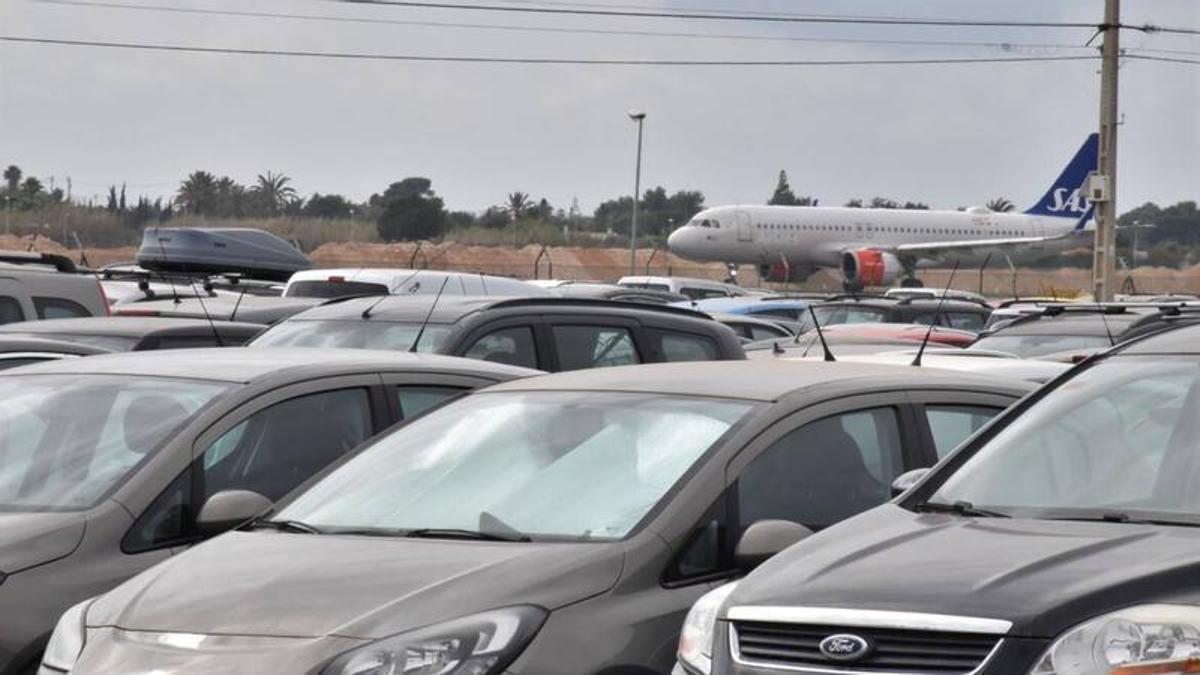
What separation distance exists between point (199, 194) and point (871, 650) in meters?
98.2

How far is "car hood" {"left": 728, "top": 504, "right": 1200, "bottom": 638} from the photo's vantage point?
4852mm

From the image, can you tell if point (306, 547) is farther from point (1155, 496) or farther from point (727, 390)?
point (1155, 496)

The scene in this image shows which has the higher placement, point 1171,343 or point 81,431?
point 1171,343

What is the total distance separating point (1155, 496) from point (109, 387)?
3.87 meters

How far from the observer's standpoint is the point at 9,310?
48.0ft

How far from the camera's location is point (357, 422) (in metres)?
8.09

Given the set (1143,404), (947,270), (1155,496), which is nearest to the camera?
(1155,496)

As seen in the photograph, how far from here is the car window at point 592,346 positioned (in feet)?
40.6

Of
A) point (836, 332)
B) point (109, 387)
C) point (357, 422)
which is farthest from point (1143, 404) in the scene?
point (836, 332)

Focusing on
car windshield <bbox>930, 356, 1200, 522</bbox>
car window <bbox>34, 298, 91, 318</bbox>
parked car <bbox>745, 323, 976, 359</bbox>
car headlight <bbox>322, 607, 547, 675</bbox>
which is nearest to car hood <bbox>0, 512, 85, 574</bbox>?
car headlight <bbox>322, 607, 547, 675</bbox>

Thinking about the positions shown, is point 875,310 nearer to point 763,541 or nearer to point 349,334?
point 349,334

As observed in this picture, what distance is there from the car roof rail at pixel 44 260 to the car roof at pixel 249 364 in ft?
23.9

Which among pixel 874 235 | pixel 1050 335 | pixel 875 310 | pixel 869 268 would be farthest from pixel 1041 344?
pixel 874 235

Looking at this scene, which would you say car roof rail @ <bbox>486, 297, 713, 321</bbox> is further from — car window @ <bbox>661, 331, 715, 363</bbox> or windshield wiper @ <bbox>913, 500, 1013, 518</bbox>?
windshield wiper @ <bbox>913, 500, 1013, 518</bbox>
